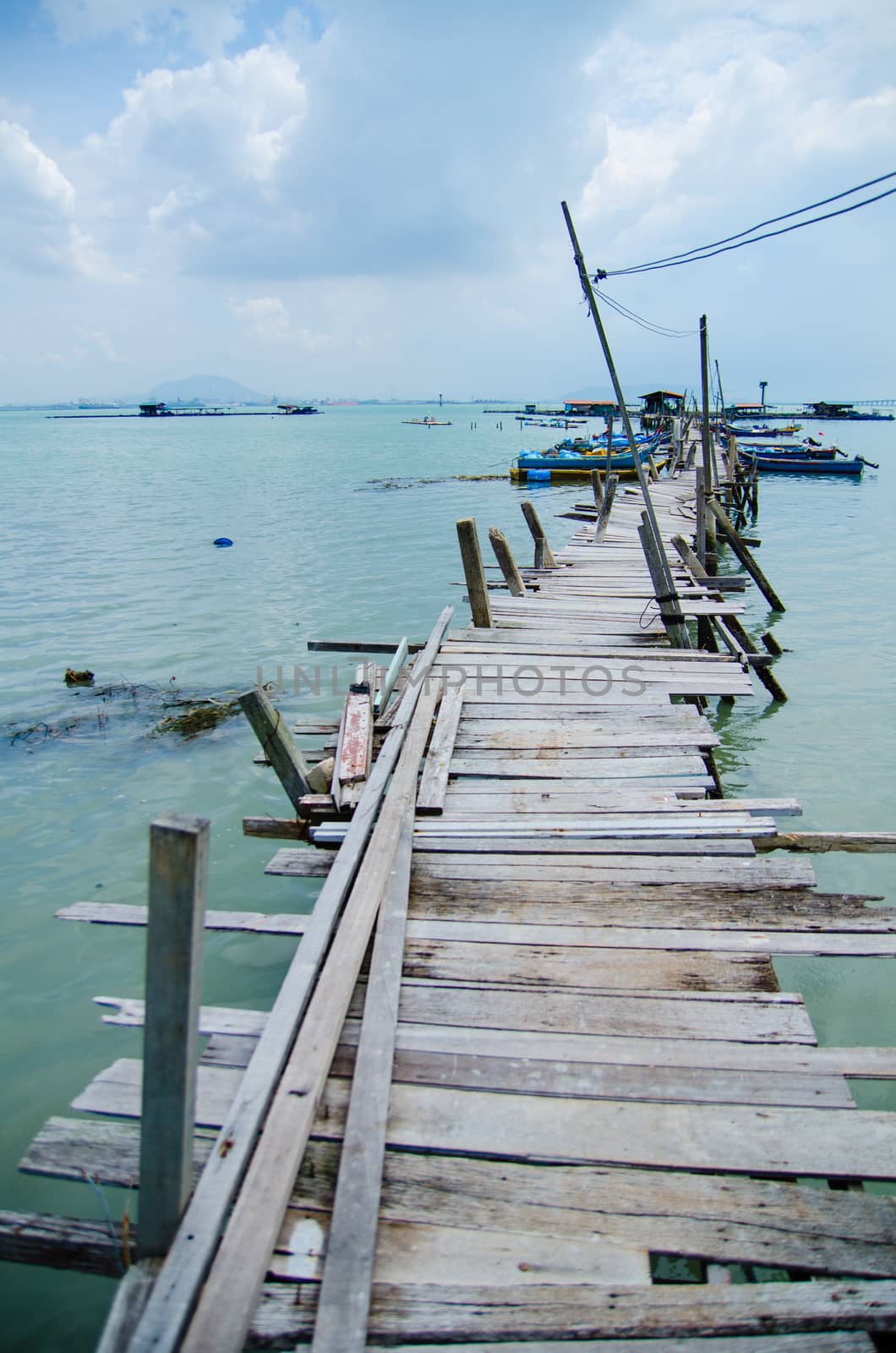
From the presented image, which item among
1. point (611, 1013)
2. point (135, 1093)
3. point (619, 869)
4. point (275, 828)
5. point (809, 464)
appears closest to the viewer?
point (135, 1093)

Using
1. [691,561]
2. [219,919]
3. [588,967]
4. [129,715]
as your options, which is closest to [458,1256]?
[588,967]

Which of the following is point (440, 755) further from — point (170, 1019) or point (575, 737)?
point (170, 1019)

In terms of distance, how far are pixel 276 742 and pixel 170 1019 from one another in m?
2.93

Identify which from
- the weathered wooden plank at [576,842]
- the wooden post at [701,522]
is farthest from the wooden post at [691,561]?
the weathered wooden plank at [576,842]

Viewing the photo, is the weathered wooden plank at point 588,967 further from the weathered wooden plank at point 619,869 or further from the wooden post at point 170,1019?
the wooden post at point 170,1019

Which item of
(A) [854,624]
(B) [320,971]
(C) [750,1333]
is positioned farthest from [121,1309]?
(A) [854,624]

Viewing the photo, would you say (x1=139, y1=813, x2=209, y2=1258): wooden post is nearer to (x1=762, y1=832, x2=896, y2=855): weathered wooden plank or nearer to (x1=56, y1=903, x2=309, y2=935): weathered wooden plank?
(x1=56, y1=903, x2=309, y2=935): weathered wooden plank

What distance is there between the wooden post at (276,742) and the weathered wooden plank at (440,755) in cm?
76

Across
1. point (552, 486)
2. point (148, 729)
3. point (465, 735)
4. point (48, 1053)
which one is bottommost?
point (48, 1053)

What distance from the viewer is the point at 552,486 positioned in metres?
36.7

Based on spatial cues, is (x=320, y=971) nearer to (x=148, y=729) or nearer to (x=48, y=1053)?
(x=48, y=1053)

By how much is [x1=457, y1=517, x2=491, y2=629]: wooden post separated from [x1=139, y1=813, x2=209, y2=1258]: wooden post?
6.34 m

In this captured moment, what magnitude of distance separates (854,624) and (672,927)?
1208cm

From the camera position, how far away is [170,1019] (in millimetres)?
1797
